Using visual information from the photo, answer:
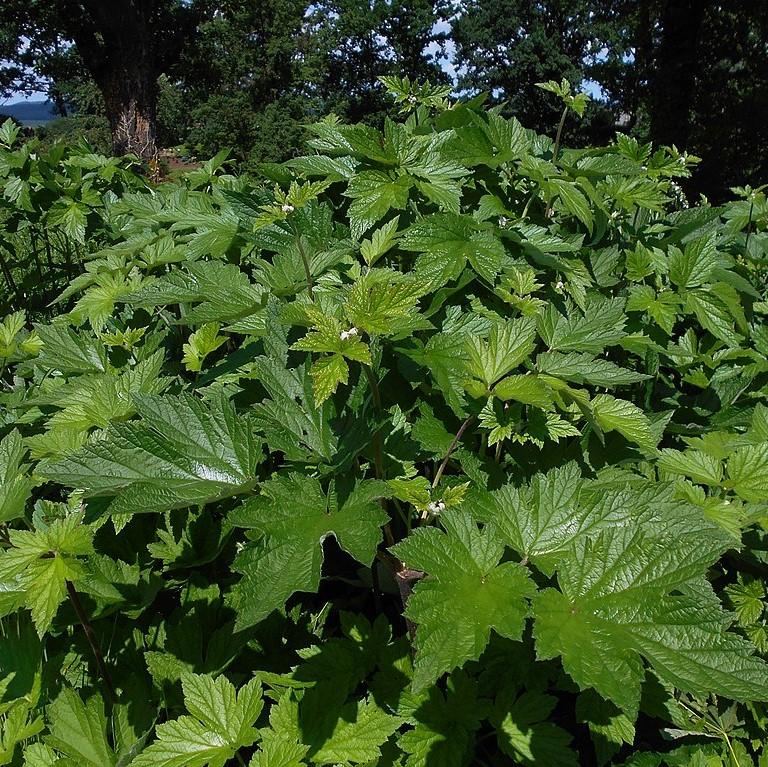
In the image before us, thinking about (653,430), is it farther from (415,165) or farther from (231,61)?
(231,61)

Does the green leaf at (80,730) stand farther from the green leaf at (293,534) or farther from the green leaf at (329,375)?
the green leaf at (329,375)

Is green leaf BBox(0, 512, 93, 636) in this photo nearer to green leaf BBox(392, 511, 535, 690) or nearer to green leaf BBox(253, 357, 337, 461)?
green leaf BBox(253, 357, 337, 461)

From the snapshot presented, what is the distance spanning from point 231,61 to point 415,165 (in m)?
30.8

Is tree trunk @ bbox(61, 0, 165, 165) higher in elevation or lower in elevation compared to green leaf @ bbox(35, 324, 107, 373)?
higher

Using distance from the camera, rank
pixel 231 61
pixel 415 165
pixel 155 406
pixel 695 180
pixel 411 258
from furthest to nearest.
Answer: pixel 231 61 → pixel 695 180 → pixel 411 258 → pixel 415 165 → pixel 155 406

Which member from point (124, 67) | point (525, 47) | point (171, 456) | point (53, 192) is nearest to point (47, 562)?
point (171, 456)

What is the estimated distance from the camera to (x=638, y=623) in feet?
4.00

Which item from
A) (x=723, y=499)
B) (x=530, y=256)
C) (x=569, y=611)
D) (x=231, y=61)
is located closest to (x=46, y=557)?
(x=569, y=611)

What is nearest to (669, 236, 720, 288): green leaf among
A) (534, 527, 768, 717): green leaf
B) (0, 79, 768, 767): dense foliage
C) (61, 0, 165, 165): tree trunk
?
(0, 79, 768, 767): dense foliage

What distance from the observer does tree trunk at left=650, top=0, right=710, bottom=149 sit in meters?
13.6

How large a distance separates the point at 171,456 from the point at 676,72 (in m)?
15.9

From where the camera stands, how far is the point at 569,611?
123cm

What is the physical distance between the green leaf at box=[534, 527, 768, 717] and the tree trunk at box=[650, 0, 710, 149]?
15039mm

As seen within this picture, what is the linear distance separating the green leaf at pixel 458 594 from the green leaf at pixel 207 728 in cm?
47
